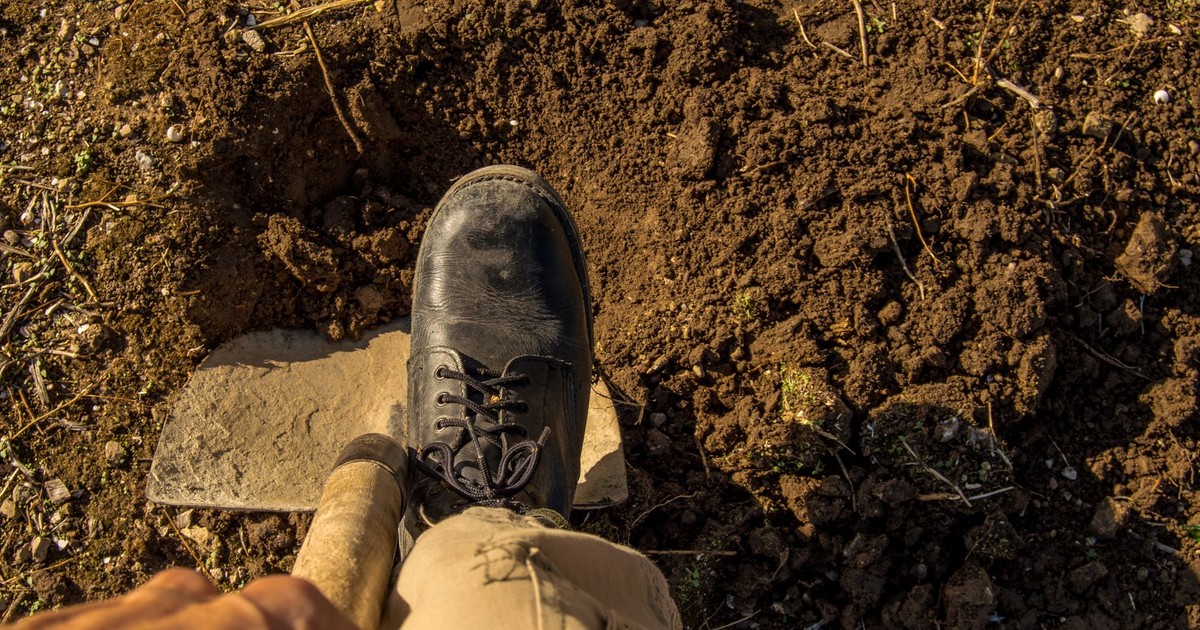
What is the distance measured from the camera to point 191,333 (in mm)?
2520

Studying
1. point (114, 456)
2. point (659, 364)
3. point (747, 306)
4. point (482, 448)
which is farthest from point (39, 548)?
point (747, 306)

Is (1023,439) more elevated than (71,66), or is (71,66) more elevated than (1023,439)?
(71,66)

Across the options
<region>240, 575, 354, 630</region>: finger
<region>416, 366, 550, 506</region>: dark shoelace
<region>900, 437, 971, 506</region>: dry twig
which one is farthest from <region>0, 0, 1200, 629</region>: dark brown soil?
<region>240, 575, 354, 630</region>: finger

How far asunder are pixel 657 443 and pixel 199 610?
1656mm

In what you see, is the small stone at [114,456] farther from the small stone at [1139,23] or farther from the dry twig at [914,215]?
the small stone at [1139,23]

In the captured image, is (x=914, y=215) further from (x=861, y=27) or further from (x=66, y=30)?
(x=66, y=30)

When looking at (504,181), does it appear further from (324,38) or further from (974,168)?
(974,168)

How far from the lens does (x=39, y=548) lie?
7.87 ft

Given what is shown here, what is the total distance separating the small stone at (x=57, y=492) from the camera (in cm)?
244

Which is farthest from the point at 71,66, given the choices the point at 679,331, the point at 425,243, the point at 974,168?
the point at 974,168

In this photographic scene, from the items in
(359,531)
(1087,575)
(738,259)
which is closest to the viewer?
(359,531)

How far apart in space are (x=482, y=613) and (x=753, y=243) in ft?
5.20

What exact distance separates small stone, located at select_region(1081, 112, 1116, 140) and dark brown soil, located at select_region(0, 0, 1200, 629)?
1 cm

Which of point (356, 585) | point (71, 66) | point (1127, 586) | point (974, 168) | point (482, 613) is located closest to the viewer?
point (482, 613)
